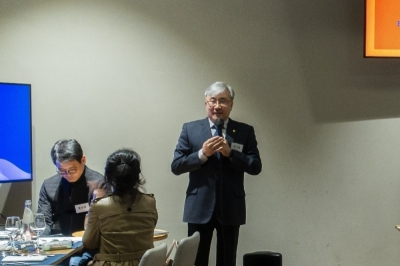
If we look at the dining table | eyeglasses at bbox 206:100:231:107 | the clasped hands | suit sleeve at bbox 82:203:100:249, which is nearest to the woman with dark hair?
suit sleeve at bbox 82:203:100:249

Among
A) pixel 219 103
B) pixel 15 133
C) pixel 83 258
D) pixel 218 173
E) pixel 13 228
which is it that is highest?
pixel 219 103

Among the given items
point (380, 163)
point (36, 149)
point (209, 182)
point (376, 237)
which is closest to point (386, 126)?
point (380, 163)

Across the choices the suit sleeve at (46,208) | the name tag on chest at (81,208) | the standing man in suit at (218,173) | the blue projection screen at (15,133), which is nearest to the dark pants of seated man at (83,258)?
the name tag on chest at (81,208)

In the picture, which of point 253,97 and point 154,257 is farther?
point 253,97

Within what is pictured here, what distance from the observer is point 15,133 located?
4301 mm

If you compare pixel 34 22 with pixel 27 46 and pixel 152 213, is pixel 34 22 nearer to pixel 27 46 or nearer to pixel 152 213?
pixel 27 46

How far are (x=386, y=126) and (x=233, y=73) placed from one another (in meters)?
1.38

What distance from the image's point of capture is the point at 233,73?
473 cm

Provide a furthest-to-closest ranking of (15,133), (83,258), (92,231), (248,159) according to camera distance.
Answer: (15,133)
(248,159)
(83,258)
(92,231)

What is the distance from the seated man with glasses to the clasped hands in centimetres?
80

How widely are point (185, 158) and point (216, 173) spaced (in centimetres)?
24

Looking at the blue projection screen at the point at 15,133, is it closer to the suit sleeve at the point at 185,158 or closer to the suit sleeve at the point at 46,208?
the suit sleeve at the point at 46,208

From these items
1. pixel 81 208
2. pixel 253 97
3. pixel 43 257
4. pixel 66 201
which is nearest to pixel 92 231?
pixel 43 257

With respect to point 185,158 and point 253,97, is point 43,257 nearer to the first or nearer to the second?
point 185,158
